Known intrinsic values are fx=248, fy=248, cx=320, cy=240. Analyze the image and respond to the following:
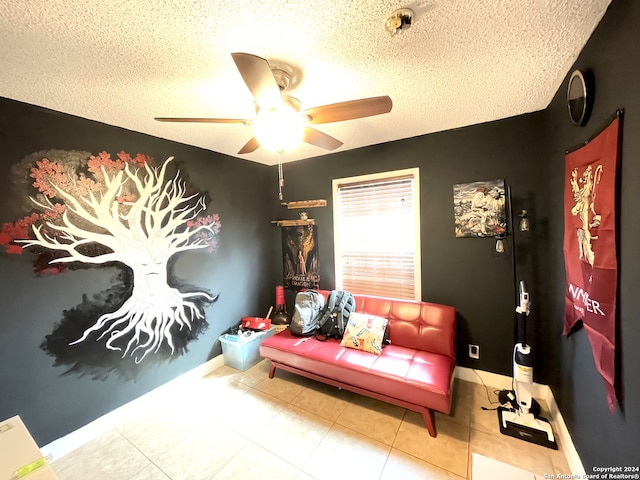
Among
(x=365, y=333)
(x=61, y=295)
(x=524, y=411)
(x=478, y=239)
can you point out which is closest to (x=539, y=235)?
(x=478, y=239)

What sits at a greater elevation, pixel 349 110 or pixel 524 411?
pixel 349 110

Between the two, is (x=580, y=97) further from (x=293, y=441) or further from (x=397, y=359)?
(x=293, y=441)

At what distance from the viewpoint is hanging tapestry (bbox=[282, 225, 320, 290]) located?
11.0 feet

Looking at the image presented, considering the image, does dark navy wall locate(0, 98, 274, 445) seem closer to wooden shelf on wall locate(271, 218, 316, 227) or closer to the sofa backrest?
wooden shelf on wall locate(271, 218, 316, 227)

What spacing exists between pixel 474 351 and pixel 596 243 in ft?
5.57

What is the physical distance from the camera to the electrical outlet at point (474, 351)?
96.0 inches

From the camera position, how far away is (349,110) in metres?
1.41

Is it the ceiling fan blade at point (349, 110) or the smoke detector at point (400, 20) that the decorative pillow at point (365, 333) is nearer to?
the ceiling fan blade at point (349, 110)

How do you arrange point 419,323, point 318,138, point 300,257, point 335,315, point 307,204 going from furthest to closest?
point 300,257 → point 307,204 → point 335,315 → point 419,323 → point 318,138

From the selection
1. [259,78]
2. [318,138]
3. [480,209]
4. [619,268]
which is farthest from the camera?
[480,209]

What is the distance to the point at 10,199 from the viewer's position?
166cm

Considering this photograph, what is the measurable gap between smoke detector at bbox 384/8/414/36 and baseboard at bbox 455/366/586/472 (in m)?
2.54

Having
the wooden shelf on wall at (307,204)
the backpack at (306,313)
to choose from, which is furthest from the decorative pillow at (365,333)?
the wooden shelf on wall at (307,204)

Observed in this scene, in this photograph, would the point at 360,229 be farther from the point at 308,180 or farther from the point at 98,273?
the point at 98,273
